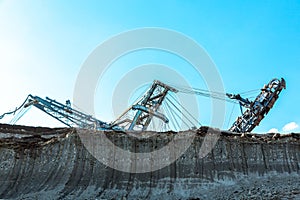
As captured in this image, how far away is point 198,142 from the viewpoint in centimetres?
1361

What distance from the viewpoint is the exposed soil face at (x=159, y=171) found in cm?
1131

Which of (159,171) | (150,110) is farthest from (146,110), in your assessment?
(159,171)

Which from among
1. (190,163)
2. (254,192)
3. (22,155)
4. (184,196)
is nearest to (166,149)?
(190,163)

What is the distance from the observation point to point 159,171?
1284cm

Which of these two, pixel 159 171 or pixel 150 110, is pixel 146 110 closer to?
pixel 150 110

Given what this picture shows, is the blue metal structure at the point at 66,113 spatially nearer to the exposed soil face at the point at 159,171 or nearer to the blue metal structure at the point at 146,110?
the blue metal structure at the point at 146,110

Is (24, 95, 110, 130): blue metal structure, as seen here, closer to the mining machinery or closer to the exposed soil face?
the mining machinery

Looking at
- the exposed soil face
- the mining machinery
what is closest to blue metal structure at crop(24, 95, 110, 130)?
the mining machinery

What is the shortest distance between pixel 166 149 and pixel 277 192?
4.64 meters

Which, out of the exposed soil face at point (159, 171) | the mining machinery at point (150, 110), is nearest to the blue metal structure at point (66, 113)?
the mining machinery at point (150, 110)

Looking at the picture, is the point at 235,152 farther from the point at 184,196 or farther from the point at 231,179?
the point at 184,196

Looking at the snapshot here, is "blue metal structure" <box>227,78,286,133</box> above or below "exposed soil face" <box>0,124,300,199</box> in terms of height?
above

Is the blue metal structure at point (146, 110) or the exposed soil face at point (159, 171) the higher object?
the blue metal structure at point (146, 110)

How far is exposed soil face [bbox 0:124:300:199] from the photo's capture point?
11312 mm
